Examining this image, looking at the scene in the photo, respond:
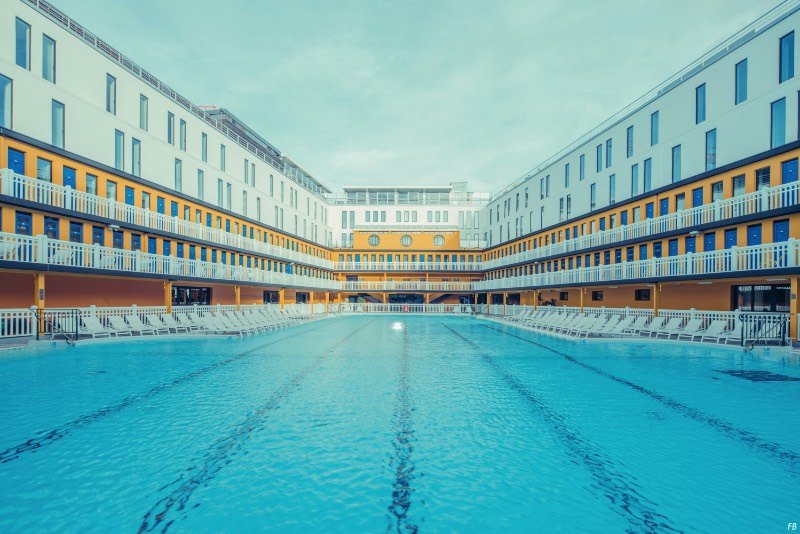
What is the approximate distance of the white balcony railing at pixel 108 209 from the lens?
15.3 meters

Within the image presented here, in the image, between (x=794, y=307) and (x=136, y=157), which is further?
(x=136, y=157)

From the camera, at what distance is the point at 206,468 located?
527cm

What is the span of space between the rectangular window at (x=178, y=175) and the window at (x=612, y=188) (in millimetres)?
28025

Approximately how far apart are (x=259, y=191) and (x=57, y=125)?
17.2m

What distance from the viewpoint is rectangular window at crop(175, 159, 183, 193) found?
983 inches

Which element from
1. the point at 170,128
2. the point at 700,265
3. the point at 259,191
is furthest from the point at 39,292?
the point at 700,265

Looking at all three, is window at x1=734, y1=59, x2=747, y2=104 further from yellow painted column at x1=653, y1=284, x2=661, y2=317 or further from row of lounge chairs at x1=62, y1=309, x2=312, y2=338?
row of lounge chairs at x1=62, y1=309, x2=312, y2=338

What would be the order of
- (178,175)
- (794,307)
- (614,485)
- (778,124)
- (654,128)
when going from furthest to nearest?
(178,175), (654,128), (778,124), (794,307), (614,485)

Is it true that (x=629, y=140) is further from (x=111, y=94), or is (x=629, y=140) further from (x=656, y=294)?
(x=111, y=94)

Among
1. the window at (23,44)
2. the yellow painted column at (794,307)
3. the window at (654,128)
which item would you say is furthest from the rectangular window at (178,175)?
the yellow painted column at (794,307)

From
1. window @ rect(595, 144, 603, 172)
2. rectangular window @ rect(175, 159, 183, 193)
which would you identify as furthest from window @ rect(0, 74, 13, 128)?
window @ rect(595, 144, 603, 172)

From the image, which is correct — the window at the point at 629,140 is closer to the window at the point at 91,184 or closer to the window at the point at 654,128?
the window at the point at 654,128

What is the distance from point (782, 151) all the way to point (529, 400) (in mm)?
15971

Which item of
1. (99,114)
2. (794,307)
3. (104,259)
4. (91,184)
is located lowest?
(794,307)
